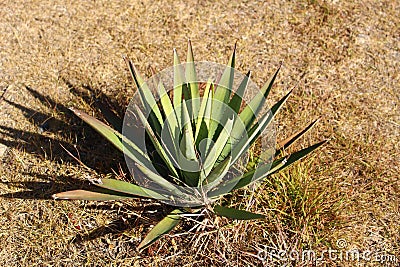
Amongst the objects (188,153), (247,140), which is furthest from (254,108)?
(188,153)

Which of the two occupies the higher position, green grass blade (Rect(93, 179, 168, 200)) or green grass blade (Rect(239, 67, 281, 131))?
green grass blade (Rect(239, 67, 281, 131))

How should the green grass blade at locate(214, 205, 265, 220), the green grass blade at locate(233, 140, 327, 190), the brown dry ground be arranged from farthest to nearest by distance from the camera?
the brown dry ground
the green grass blade at locate(233, 140, 327, 190)
the green grass blade at locate(214, 205, 265, 220)

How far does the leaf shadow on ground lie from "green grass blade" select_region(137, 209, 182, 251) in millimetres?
233

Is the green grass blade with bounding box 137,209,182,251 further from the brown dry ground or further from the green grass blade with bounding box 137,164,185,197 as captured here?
the brown dry ground

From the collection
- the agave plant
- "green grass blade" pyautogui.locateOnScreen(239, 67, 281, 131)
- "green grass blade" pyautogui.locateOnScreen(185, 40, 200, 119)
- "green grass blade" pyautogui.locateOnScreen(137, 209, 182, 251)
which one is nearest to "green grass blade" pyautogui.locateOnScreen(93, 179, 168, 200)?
the agave plant

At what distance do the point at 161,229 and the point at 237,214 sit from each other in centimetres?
36

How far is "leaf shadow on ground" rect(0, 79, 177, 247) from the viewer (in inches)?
103

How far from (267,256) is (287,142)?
591 millimetres

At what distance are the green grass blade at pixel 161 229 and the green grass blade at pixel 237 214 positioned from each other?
7.9 inches

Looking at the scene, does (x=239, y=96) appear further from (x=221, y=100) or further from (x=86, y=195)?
(x=86, y=195)

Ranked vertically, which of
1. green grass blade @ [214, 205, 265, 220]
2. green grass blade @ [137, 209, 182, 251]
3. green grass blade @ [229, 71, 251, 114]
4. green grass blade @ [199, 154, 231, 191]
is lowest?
green grass blade @ [137, 209, 182, 251]

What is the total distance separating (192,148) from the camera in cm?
216

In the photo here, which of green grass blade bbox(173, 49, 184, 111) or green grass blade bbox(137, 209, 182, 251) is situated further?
green grass blade bbox(173, 49, 184, 111)

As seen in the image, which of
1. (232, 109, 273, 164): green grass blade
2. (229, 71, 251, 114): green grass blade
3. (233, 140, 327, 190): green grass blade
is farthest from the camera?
(229, 71, 251, 114): green grass blade
